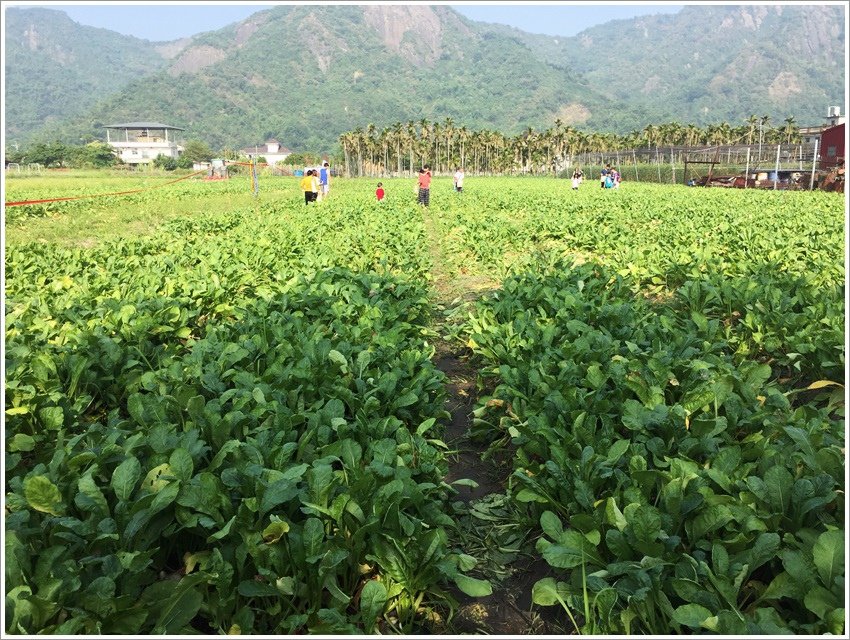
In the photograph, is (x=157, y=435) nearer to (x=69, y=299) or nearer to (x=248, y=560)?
(x=248, y=560)

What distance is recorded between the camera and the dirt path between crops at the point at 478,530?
2799 mm

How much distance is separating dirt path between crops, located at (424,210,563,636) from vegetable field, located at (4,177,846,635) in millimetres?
37

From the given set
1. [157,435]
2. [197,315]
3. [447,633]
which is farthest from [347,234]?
[447,633]

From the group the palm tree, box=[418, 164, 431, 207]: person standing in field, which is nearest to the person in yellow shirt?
box=[418, 164, 431, 207]: person standing in field

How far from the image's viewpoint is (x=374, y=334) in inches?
212

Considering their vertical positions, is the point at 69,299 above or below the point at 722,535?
above

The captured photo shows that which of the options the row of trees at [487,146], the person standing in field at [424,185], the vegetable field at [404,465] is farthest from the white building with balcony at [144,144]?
the vegetable field at [404,465]

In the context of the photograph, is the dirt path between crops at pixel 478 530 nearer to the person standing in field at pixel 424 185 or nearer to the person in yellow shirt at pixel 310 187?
the person in yellow shirt at pixel 310 187

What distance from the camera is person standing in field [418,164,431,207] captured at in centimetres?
2269

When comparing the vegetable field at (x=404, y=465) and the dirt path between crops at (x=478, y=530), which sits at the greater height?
the vegetable field at (x=404, y=465)

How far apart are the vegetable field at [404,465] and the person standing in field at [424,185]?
54.4ft

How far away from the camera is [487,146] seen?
101m

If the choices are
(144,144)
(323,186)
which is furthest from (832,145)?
(144,144)

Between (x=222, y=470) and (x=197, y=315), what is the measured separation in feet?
12.2
